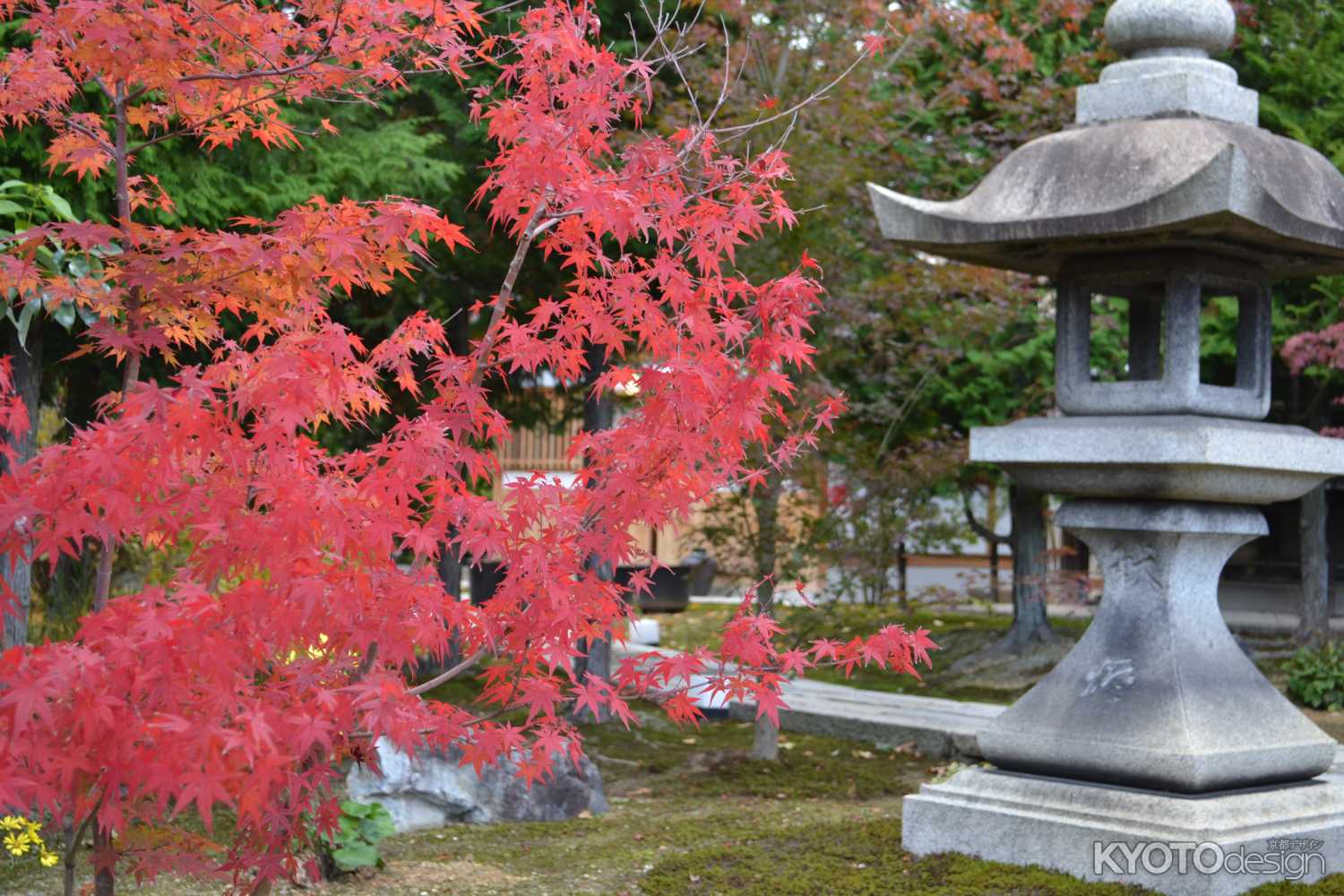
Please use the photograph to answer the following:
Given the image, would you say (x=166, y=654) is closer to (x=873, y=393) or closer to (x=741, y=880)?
(x=741, y=880)

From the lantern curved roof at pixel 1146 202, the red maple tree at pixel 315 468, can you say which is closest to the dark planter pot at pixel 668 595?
the lantern curved roof at pixel 1146 202

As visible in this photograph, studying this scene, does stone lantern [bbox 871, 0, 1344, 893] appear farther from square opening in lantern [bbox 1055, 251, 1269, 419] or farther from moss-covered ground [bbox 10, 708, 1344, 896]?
moss-covered ground [bbox 10, 708, 1344, 896]

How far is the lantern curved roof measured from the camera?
5.96 metres

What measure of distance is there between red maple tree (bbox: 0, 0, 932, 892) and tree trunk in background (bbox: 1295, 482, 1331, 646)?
428 inches

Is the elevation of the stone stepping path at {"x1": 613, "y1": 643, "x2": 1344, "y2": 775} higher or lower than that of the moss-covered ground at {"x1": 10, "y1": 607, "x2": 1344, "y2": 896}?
higher

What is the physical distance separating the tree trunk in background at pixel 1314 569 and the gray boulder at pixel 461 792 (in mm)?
8725

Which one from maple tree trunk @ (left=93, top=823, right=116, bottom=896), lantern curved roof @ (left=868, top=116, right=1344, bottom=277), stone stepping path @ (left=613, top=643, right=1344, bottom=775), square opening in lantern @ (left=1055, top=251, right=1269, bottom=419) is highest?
lantern curved roof @ (left=868, top=116, right=1344, bottom=277)

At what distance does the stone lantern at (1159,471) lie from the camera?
234 inches

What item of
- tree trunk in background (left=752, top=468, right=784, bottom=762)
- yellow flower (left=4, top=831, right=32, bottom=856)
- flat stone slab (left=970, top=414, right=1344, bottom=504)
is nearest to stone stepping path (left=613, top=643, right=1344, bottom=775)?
tree trunk in background (left=752, top=468, right=784, bottom=762)

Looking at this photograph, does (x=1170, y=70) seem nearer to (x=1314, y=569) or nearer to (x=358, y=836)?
(x=358, y=836)

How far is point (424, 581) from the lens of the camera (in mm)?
3730

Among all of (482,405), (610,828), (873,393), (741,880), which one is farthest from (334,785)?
(873,393)

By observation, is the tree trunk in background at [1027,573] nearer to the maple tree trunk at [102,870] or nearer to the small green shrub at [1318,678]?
the small green shrub at [1318,678]

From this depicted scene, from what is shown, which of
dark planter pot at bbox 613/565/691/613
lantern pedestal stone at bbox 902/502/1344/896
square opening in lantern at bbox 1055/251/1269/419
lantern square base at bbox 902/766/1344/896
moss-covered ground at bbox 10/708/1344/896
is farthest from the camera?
dark planter pot at bbox 613/565/691/613
